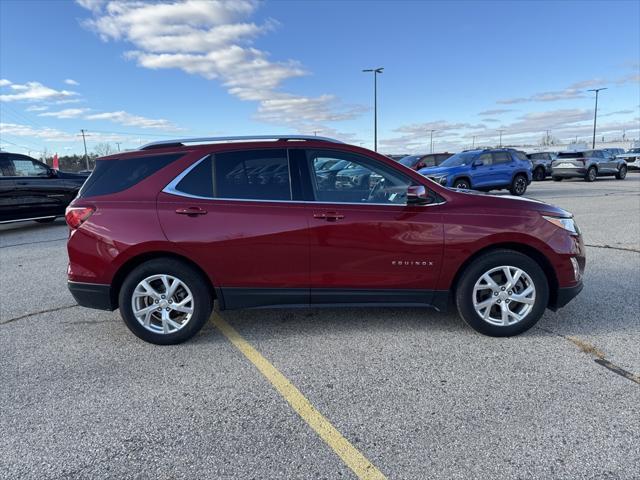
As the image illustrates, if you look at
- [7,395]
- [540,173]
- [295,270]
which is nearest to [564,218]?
[295,270]

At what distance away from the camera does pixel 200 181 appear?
3736 millimetres

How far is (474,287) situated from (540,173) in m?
26.9

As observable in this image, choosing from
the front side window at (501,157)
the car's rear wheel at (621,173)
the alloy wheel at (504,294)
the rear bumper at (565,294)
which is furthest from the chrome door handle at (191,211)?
the car's rear wheel at (621,173)

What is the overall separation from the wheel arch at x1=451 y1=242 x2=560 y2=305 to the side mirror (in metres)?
0.67

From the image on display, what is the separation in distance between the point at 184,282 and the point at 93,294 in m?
0.80

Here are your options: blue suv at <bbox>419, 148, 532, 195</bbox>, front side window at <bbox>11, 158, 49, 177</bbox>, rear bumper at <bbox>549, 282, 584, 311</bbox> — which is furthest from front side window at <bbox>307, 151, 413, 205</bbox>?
blue suv at <bbox>419, 148, 532, 195</bbox>

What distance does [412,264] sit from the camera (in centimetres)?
373

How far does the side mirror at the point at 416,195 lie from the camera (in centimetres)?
354

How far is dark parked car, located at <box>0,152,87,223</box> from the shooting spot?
973cm

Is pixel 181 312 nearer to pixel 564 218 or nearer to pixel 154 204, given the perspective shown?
pixel 154 204

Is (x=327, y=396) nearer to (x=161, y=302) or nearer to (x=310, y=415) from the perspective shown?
(x=310, y=415)

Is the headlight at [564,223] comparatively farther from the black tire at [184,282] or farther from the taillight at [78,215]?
the taillight at [78,215]

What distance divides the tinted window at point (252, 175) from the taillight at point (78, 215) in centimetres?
108

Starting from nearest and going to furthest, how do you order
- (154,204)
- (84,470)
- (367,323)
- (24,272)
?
(84,470), (154,204), (367,323), (24,272)
